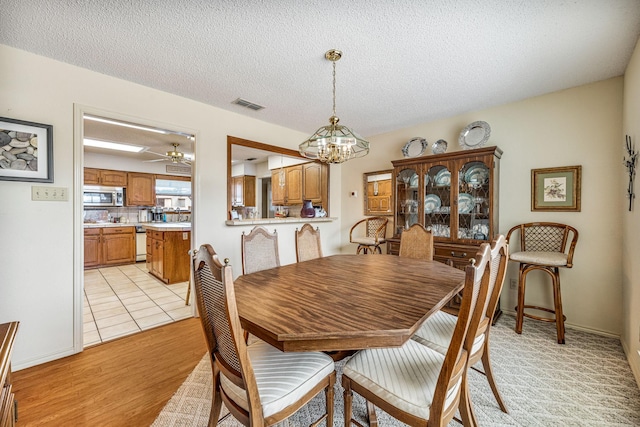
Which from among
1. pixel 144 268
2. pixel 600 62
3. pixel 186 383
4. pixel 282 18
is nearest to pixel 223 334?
pixel 186 383

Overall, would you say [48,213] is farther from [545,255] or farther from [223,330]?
[545,255]

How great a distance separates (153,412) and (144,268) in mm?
4464

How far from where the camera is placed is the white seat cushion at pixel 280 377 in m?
1.02

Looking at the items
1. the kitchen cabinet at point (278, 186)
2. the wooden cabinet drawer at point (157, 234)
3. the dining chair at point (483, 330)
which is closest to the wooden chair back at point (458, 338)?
the dining chair at point (483, 330)

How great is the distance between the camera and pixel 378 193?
4070mm

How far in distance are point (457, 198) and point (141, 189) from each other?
6.46 m

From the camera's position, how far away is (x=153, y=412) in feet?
5.07

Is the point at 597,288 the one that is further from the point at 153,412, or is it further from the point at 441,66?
the point at 153,412

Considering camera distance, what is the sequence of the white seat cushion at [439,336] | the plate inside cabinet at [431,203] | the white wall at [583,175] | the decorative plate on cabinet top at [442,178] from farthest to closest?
1. the plate inside cabinet at [431,203]
2. the decorative plate on cabinet top at [442,178]
3. the white wall at [583,175]
4. the white seat cushion at [439,336]

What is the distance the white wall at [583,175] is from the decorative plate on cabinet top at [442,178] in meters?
0.58

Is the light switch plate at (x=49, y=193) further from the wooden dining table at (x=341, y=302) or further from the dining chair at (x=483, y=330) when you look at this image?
the dining chair at (x=483, y=330)

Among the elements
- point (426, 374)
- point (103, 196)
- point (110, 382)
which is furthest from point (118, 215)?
point (426, 374)

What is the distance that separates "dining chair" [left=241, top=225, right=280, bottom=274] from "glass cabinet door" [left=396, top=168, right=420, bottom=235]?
6.27ft

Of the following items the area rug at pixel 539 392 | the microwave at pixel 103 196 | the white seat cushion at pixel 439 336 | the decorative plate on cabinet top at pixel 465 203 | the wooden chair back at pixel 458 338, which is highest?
the microwave at pixel 103 196
